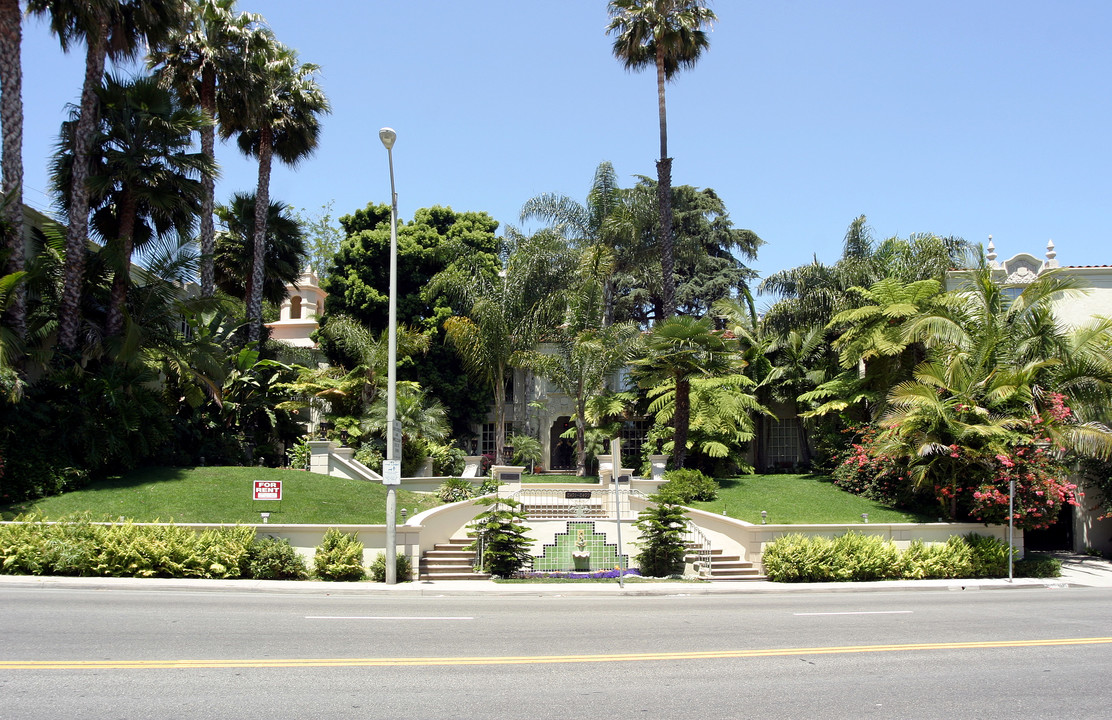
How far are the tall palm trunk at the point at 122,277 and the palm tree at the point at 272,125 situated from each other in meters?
6.16

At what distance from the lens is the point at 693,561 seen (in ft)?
60.5

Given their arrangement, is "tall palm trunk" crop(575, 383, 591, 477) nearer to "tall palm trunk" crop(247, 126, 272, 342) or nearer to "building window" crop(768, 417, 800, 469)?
"building window" crop(768, 417, 800, 469)

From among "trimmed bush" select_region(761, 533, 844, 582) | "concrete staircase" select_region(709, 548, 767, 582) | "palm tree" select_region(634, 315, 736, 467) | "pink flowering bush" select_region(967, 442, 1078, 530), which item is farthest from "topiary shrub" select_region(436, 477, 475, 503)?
"pink flowering bush" select_region(967, 442, 1078, 530)

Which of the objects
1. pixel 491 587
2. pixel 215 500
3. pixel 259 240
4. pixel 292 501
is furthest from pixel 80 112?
pixel 491 587

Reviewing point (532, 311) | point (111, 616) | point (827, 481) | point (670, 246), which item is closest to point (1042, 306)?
point (827, 481)

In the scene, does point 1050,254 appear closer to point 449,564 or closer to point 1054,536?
point 1054,536

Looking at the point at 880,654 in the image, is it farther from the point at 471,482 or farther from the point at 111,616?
the point at 471,482

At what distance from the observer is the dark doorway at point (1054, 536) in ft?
78.0

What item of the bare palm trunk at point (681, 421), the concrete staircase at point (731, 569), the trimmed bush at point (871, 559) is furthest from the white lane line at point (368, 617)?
the bare palm trunk at point (681, 421)

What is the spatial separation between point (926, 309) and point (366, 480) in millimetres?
18697

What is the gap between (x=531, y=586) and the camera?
16.0 m

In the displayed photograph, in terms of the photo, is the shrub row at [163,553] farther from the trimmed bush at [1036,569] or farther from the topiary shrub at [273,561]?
the trimmed bush at [1036,569]

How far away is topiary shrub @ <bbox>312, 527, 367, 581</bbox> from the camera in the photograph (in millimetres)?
15836

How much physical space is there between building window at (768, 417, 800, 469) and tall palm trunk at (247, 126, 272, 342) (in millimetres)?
21229
